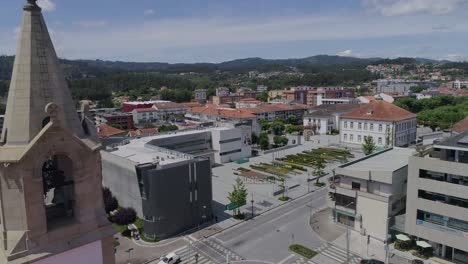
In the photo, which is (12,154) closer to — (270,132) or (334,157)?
(334,157)

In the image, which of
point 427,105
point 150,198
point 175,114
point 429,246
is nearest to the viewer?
point 429,246

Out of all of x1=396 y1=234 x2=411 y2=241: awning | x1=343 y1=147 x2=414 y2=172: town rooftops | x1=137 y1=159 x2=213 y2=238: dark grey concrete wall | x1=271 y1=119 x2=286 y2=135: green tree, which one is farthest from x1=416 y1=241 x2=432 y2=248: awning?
x1=271 y1=119 x2=286 y2=135: green tree

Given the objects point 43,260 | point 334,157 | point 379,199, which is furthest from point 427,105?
point 43,260

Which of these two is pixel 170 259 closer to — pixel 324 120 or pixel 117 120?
pixel 324 120

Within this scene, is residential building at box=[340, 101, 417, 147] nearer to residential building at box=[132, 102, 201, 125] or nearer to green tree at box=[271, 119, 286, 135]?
green tree at box=[271, 119, 286, 135]

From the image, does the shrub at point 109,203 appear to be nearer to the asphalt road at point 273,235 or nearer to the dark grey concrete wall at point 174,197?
the dark grey concrete wall at point 174,197

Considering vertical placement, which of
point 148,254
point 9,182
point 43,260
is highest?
point 9,182
